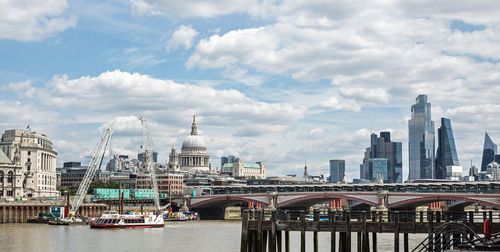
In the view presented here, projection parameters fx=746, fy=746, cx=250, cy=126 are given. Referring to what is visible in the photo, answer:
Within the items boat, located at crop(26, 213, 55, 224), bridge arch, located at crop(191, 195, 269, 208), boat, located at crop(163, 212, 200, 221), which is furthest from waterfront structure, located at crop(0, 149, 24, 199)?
bridge arch, located at crop(191, 195, 269, 208)

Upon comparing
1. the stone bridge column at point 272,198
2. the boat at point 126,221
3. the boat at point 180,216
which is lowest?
the boat at point 180,216

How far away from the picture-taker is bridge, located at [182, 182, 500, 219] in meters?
136

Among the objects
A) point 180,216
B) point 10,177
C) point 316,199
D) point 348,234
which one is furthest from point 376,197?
point 348,234

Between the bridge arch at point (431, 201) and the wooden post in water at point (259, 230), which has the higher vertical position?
the wooden post in water at point (259, 230)

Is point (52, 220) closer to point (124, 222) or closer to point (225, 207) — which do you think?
point (124, 222)

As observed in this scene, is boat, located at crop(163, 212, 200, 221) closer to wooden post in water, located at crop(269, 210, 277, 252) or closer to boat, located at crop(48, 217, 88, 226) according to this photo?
boat, located at crop(48, 217, 88, 226)

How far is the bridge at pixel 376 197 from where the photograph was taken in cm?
13550

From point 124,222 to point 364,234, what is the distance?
8380 centimetres

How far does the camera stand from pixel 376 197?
148000mm

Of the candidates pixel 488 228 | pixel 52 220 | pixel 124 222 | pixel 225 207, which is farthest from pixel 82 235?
pixel 225 207

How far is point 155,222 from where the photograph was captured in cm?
12912

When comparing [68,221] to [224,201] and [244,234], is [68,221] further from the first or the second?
[244,234]

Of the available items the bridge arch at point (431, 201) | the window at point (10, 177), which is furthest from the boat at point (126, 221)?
the window at point (10, 177)

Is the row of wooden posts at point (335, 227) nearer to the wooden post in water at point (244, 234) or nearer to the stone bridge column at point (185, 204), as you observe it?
the wooden post in water at point (244, 234)
